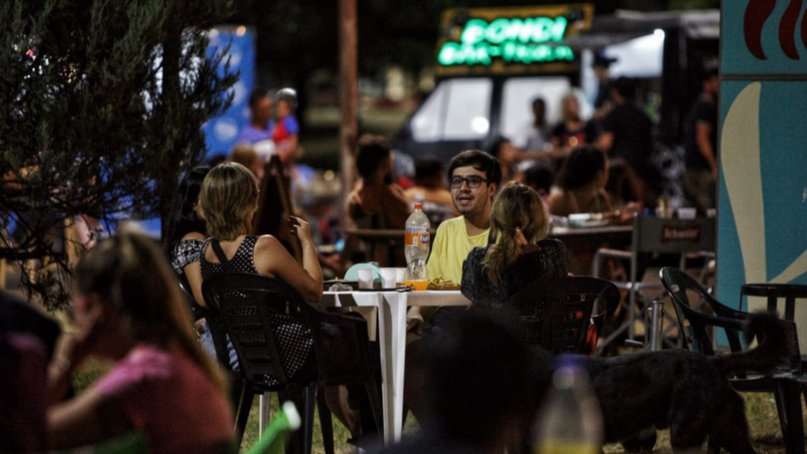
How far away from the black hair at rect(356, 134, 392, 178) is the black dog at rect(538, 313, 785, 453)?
4.92 m

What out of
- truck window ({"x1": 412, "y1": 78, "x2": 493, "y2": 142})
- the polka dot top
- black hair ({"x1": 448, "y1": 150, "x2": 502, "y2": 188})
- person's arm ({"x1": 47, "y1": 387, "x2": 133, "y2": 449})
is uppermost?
truck window ({"x1": 412, "y1": 78, "x2": 493, "y2": 142})

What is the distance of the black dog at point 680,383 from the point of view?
5766 mm

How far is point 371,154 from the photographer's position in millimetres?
10594

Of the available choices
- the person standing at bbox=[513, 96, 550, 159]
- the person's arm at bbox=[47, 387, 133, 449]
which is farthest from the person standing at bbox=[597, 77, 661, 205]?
the person's arm at bbox=[47, 387, 133, 449]

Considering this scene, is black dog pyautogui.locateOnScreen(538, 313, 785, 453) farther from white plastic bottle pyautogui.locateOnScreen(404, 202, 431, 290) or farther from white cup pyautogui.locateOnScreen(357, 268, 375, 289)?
white plastic bottle pyautogui.locateOnScreen(404, 202, 431, 290)

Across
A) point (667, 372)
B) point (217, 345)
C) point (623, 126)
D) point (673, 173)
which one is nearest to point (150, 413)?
point (667, 372)

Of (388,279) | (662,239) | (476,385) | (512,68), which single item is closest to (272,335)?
(388,279)

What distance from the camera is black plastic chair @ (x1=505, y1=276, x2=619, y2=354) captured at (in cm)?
642

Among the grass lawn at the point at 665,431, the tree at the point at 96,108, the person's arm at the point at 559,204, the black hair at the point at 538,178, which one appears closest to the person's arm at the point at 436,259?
the grass lawn at the point at 665,431

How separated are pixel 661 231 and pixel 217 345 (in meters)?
4.00

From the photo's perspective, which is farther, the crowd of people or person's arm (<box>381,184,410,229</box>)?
person's arm (<box>381,184,410,229</box>)

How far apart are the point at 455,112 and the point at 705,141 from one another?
5180 mm

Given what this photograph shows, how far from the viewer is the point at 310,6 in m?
35.2

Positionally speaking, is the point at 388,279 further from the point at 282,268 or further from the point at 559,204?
the point at 559,204
